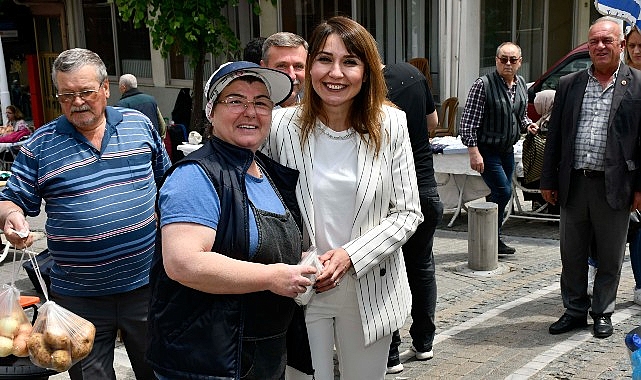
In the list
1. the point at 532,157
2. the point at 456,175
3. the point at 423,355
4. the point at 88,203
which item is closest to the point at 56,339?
the point at 88,203

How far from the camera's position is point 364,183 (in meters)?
3.11

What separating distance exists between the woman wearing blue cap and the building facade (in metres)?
11.3

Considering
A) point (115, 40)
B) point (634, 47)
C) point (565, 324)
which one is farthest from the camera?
point (115, 40)

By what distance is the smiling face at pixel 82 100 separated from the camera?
3.46m

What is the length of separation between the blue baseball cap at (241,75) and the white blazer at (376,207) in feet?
1.41

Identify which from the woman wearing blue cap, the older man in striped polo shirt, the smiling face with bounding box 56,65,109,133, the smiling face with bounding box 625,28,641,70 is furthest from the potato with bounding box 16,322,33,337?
the smiling face with bounding box 625,28,641,70

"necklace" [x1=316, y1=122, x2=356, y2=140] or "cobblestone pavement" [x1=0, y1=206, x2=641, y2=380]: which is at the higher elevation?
"necklace" [x1=316, y1=122, x2=356, y2=140]

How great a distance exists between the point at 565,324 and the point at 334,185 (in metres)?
2.88

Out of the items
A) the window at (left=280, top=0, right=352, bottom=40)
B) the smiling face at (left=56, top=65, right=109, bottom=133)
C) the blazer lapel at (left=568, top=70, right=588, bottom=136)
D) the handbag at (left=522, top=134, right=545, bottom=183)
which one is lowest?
the handbag at (left=522, top=134, right=545, bottom=183)

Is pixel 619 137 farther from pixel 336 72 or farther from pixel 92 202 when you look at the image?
pixel 92 202

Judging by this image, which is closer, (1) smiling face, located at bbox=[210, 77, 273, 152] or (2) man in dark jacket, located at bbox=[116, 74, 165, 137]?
(1) smiling face, located at bbox=[210, 77, 273, 152]

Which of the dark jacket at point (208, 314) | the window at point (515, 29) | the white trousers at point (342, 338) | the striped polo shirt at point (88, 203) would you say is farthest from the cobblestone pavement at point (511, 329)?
the window at point (515, 29)

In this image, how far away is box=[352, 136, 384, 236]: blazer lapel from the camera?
3109mm

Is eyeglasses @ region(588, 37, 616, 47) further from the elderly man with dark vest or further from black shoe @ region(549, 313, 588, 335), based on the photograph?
the elderly man with dark vest
